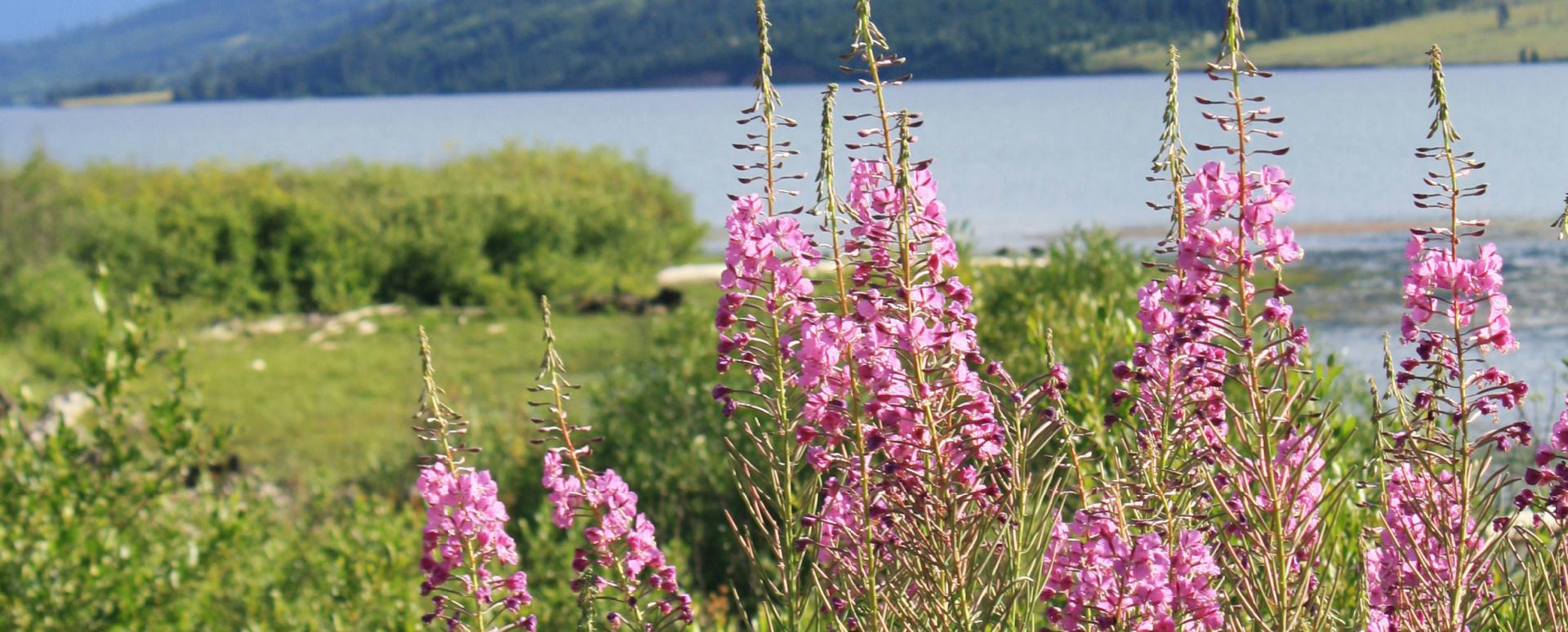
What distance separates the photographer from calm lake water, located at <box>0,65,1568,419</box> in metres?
19.2

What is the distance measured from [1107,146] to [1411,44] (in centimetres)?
2365

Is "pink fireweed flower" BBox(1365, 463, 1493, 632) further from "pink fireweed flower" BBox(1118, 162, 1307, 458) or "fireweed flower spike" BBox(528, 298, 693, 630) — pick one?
"fireweed flower spike" BBox(528, 298, 693, 630)

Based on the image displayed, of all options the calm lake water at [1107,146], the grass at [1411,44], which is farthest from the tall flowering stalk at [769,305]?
the grass at [1411,44]

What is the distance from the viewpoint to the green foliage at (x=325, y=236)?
67.2 feet

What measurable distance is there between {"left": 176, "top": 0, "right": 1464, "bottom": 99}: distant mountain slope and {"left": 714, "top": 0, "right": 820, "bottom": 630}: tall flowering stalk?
99.0 ft

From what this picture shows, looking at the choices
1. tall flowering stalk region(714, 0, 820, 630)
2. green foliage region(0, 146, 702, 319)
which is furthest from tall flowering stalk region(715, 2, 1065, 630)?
green foliage region(0, 146, 702, 319)

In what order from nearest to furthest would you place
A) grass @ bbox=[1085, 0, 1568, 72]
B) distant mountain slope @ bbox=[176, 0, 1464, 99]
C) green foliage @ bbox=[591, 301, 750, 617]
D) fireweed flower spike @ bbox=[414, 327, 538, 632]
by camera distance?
fireweed flower spike @ bbox=[414, 327, 538, 632] → green foliage @ bbox=[591, 301, 750, 617] → grass @ bbox=[1085, 0, 1568, 72] → distant mountain slope @ bbox=[176, 0, 1464, 99]

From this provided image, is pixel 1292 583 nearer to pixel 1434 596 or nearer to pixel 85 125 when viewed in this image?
pixel 1434 596

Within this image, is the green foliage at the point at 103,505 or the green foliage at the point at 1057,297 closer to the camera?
the green foliage at the point at 103,505

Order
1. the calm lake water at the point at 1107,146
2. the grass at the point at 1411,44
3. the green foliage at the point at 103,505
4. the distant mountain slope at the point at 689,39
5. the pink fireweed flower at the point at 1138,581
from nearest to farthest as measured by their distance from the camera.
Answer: the pink fireweed flower at the point at 1138,581, the green foliage at the point at 103,505, the calm lake water at the point at 1107,146, the grass at the point at 1411,44, the distant mountain slope at the point at 689,39

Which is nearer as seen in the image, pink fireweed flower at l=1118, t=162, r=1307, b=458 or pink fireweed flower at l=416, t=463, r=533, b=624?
pink fireweed flower at l=1118, t=162, r=1307, b=458

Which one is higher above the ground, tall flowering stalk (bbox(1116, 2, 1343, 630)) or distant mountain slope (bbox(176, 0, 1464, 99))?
distant mountain slope (bbox(176, 0, 1464, 99))

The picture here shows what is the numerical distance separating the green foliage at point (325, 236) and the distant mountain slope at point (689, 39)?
10.9 meters

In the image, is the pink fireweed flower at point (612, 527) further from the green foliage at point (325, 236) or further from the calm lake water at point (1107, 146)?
the green foliage at point (325, 236)
